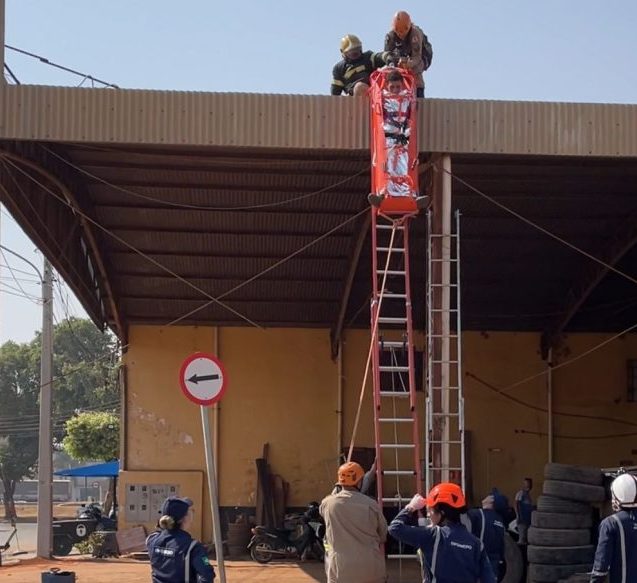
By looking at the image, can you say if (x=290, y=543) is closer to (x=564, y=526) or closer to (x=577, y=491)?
(x=564, y=526)

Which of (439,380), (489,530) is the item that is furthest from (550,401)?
(489,530)

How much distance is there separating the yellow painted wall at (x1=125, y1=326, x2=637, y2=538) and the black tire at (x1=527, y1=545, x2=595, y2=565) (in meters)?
9.16

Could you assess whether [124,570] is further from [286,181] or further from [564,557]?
[564,557]

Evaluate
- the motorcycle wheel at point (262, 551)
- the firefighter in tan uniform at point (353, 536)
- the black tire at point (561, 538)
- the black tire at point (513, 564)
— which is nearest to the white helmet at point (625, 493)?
the firefighter in tan uniform at point (353, 536)

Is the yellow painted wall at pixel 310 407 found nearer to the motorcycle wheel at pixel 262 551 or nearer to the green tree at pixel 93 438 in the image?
the motorcycle wheel at pixel 262 551

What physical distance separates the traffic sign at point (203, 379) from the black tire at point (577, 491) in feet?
15.7

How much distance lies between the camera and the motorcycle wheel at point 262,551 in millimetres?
19984

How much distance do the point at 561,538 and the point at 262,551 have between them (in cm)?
855

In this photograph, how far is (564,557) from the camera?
12.6 m

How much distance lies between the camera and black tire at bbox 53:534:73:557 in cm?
2364

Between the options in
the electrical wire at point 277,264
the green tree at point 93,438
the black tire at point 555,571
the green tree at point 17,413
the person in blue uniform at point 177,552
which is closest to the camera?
the person in blue uniform at point 177,552

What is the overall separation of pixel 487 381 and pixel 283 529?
5128mm

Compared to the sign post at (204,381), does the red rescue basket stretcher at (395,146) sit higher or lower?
higher

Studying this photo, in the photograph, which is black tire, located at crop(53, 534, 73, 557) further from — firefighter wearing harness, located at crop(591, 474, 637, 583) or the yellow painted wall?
firefighter wearing harness, located at crop(591, 474, 637, 583)
